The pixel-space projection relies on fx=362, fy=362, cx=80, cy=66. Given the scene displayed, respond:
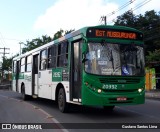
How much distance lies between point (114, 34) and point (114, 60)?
997 millimetres

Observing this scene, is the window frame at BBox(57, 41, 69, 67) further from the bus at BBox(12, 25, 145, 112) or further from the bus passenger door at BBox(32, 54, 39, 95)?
the bus passenger door at BBox(32, 54, 39, 95)

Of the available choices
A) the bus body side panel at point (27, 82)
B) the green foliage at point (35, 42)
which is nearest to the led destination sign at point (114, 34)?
the bus body side panel at point (27, 82)

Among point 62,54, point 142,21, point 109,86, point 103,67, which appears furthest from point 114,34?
point 142,21

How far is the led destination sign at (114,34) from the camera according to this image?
1279 centimetres

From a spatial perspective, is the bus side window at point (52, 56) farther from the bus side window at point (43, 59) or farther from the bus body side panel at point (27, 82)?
the bus body side panel at point (27, 82)

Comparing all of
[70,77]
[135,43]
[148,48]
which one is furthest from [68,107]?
[148,48]

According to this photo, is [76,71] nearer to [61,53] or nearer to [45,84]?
[61,53]

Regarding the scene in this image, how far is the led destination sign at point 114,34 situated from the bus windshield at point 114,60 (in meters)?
0.33

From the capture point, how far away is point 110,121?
12.0 metres

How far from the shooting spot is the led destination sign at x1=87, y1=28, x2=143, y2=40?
12789 mm

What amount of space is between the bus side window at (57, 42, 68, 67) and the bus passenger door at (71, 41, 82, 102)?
72 cm

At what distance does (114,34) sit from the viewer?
42.8 feet

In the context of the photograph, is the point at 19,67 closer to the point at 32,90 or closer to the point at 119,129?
the point at 32,90

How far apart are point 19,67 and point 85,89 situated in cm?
1348
